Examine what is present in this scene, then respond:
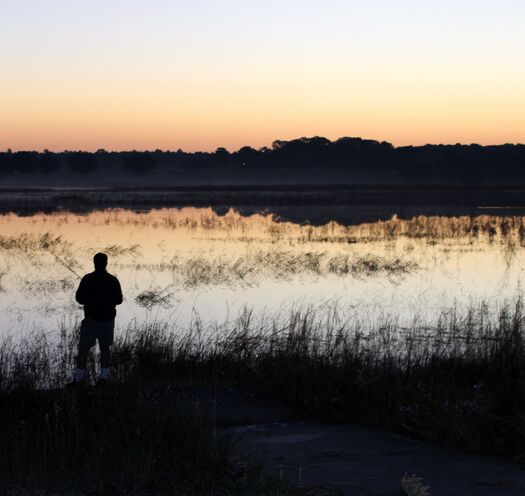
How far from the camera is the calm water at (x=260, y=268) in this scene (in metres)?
20.5

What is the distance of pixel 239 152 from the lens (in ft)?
581

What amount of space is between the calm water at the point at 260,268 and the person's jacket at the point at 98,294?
6.60 metres

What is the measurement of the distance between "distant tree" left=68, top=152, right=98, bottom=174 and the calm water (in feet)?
458

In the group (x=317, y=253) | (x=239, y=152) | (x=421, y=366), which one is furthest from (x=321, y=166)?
(x=421, y=366)

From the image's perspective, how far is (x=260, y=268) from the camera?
27.8m

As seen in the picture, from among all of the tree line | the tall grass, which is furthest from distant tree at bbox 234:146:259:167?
the tall grass

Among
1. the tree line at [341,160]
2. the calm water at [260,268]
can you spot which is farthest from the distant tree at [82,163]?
the calm water at [260,268]

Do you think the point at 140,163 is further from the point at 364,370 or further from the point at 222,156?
the point at 364,370

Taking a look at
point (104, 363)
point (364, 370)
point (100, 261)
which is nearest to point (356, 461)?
point (364, 370)

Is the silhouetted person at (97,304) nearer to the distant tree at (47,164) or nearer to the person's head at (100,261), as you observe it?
the person's head at (100,261)

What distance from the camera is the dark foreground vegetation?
8039 millimetres

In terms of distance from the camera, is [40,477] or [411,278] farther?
[411,278]

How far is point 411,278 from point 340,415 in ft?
49.3

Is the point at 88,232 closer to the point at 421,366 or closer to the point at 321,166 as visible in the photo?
the point at 421,366
